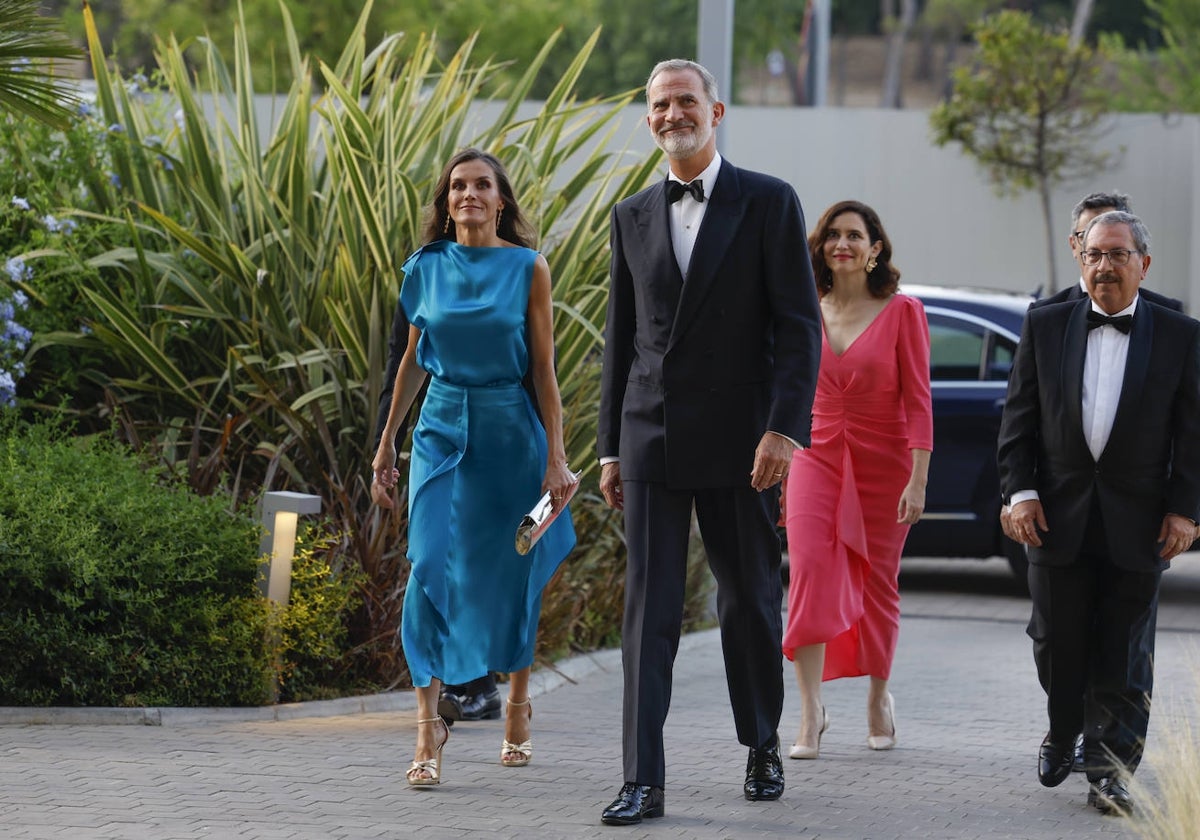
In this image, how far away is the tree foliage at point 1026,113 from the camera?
22.2 meters

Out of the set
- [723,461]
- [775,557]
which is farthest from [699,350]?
[775,557]

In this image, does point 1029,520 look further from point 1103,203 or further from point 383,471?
point 383,471

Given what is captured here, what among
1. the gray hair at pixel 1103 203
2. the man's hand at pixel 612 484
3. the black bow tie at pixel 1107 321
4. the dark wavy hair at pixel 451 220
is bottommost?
the man's hand at pixel 612 484

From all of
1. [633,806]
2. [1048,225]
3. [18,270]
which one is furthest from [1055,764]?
[1048,225]

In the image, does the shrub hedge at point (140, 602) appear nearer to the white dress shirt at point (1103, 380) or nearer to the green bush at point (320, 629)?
the green bush at point (320, 629)

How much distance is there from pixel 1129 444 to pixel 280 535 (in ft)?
10.1

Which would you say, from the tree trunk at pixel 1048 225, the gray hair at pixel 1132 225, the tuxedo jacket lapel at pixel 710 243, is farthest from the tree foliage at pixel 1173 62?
the tuxedo jacket lapel at pixel 710 243

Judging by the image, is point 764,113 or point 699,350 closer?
point 699,350

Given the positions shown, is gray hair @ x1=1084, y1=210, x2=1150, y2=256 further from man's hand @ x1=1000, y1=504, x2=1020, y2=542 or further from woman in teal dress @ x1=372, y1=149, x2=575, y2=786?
woman in teal dress @ x1=372, y1=149, x2=575, y2=786

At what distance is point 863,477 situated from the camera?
6715 millimetres

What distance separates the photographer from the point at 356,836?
5062 mm

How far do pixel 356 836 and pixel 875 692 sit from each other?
2.30m

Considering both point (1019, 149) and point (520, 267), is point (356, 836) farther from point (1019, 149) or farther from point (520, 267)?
point (1019, 149)

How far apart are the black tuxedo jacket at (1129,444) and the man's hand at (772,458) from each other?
2.78 ft
